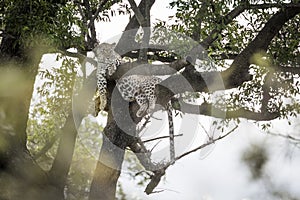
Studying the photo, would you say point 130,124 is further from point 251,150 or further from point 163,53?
point 251,150

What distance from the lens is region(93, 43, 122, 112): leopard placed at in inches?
235

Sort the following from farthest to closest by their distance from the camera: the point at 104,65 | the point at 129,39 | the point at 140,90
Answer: the point at 129,39 < the point at 104,65 < the point at 140,90

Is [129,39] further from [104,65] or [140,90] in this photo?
[140,90]

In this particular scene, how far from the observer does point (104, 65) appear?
→ 19.6 feet

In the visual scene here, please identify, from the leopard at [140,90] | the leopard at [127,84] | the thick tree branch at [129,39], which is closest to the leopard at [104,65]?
the leopard at [127,84]

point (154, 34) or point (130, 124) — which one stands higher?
point (154, 34)

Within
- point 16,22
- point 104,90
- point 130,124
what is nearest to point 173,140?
point 130,124

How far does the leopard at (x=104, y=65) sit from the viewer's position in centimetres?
598


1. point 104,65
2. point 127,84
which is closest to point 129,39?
point 104,65

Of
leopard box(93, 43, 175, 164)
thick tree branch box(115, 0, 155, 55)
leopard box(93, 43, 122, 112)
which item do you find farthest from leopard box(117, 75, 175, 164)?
thick tree branch box(115, 0, 155, 55)

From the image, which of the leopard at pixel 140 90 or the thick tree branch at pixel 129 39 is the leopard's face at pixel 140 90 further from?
the thick tree branch at pixel 129 39

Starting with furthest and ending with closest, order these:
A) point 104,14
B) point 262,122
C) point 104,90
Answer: point 262,122 < point 104,14 < point 104,90

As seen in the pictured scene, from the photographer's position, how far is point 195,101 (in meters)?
7.20

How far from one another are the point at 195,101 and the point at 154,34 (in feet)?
4.48
